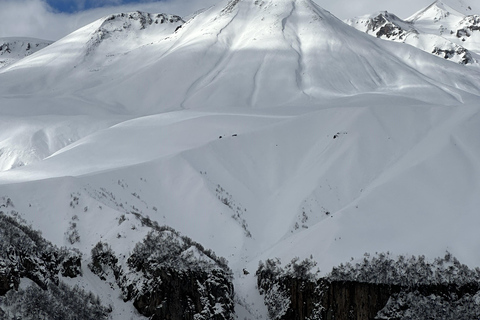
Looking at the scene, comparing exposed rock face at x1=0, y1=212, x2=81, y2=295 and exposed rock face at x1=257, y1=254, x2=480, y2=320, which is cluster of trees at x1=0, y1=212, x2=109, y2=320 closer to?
exposed rock face at x1=0, y1=212, x2=81, y2=295

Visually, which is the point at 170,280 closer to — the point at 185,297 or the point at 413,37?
the point at 185,297

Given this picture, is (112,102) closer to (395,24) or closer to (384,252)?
(384,252)

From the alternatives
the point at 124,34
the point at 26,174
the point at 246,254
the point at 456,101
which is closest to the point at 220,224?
the point at 246,254

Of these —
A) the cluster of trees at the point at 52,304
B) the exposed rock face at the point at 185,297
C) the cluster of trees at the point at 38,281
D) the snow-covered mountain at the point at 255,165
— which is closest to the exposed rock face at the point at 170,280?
the exposed rock face at the point at 185,297

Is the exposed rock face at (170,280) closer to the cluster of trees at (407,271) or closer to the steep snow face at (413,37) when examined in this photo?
the cluster of trees at (407,271)

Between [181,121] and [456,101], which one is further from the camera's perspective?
[456,101]
